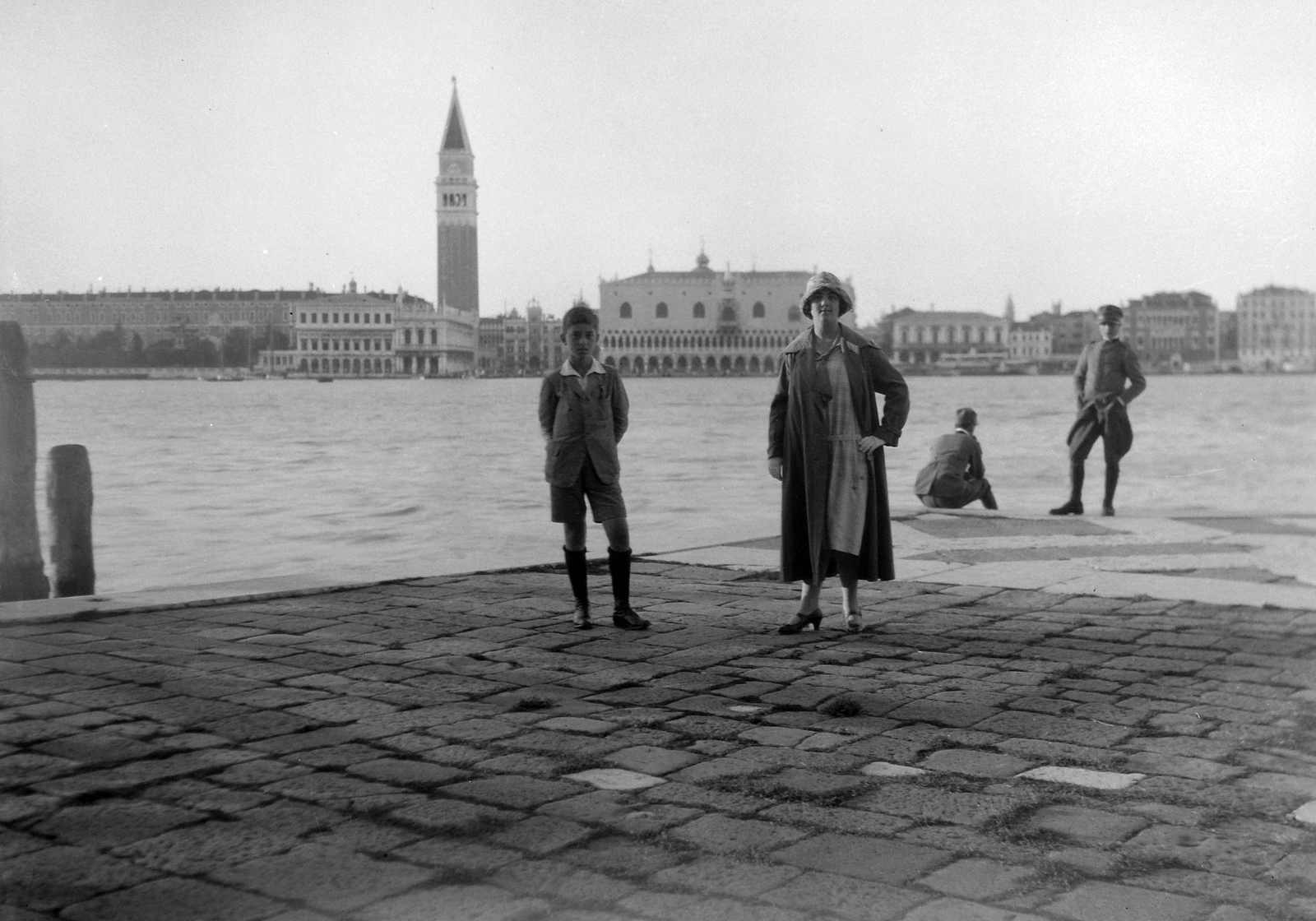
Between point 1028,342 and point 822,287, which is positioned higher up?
point 1028,342

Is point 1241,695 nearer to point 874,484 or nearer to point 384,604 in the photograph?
point 874,484

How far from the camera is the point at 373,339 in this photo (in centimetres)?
9638

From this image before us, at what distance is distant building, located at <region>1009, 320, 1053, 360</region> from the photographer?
130 metres

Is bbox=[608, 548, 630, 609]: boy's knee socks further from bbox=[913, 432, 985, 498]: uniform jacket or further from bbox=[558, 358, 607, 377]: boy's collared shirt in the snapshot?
bbox=[913, 432, 985, 498]: uniform jacket

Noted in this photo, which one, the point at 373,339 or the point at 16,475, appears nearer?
the point at 16,475

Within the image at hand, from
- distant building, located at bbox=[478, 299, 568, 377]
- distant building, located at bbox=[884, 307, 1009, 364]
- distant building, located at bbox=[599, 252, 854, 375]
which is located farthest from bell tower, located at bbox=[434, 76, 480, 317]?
distant building, located at bbox=[884, 307, 1009, 364]

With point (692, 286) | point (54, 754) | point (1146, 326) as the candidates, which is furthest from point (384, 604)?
point (692, 286)

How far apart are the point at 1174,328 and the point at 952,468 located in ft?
202

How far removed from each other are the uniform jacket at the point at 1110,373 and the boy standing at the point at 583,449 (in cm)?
533

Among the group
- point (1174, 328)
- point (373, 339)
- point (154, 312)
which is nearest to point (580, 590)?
point (154, 312)

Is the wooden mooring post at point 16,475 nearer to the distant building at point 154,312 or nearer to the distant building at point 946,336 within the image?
the distant building at point 154,312

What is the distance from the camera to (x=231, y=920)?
2371 millimetres

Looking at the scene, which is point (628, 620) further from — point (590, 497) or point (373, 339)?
point (373, 339)

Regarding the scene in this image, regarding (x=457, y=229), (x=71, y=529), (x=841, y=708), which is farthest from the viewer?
(x=457, y=229)
